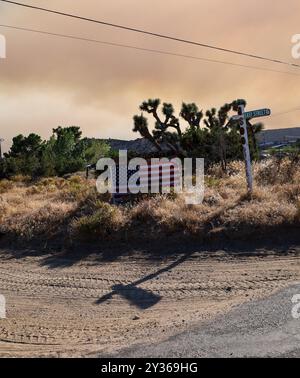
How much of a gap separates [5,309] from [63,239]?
12.7ft

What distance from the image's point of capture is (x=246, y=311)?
6930mm

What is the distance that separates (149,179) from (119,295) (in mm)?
6451

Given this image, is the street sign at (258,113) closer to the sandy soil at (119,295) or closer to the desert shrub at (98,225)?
the desert shrub at (98,225)

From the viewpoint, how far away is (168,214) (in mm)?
11969

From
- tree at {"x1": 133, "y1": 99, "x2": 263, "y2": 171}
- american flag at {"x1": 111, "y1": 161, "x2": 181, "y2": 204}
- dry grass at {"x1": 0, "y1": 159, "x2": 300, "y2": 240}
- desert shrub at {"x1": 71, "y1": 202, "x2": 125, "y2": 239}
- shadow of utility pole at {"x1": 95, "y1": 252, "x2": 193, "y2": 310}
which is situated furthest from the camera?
tree at {"x1": 133, "y1": 99, "x2": 263, "y2": 171}

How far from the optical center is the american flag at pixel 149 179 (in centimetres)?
1451

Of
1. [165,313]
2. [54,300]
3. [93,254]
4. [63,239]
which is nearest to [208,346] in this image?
[165,313]

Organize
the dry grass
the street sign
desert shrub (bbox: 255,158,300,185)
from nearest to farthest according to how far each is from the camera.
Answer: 1. the dry grass
2. the street sign
3. desert shrub (bbox: 255,158,300,185)

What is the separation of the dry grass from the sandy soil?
3.44ft

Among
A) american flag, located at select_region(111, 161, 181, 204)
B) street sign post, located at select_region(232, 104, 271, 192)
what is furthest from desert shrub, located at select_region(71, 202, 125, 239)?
street sign post, located at select_region(232, 104, 271, 192)

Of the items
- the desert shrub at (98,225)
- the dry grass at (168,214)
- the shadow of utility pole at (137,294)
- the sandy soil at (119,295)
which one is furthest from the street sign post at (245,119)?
the shadow of utility pole at (137,294)

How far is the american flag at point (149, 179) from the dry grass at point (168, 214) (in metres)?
0.64

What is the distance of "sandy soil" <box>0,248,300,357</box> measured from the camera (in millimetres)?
6867

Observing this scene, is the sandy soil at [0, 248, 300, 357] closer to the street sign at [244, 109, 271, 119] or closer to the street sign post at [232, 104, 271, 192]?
the street sign post at [232, 104, 271, 192]
